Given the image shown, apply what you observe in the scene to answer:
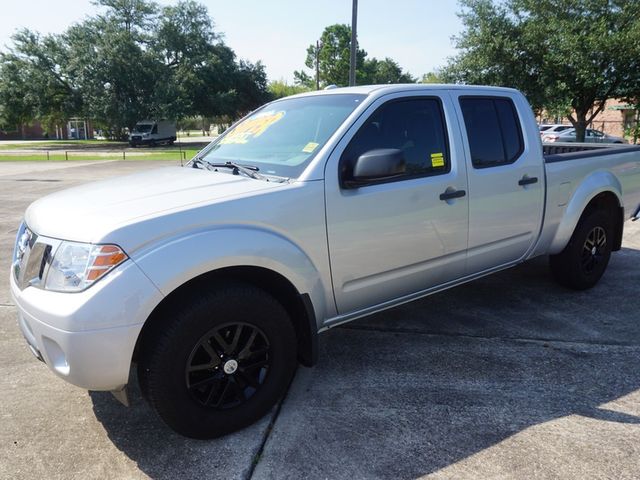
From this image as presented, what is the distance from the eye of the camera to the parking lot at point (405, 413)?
103 inches

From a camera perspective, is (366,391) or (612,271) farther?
(612,271)

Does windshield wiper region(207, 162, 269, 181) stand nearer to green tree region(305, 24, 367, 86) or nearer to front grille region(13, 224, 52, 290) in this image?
front grille region(13, 224, 52, 290)

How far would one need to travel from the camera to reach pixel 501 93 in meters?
4.25

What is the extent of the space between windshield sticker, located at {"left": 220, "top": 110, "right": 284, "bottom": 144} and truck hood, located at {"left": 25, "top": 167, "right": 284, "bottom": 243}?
52cm

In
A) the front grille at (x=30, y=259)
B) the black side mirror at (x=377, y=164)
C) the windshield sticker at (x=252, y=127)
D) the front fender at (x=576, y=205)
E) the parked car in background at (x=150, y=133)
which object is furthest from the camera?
the parked car in background at (x=150, y=133)

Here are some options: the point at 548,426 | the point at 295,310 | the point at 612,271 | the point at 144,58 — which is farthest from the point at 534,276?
the point at 144,58

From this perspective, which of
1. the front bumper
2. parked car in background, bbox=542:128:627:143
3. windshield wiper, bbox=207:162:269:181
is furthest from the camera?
parked car in background, bbox=542:128:627:143

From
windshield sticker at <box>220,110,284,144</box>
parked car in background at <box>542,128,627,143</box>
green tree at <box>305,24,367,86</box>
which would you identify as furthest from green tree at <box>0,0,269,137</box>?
windshield sticker at <box>220,110,284,144</box>

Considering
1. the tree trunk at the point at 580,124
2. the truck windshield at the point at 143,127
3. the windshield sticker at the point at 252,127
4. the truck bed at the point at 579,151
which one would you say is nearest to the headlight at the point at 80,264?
the windshield sticker at the point at 252,127

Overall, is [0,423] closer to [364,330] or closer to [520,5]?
[364,330]

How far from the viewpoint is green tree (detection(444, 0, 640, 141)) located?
18672mm

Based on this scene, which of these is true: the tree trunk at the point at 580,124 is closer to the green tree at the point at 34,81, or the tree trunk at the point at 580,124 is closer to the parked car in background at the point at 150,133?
the parked car in background at the point at 150,133

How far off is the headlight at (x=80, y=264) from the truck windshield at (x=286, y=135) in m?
1.12

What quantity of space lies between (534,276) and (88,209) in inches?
182
